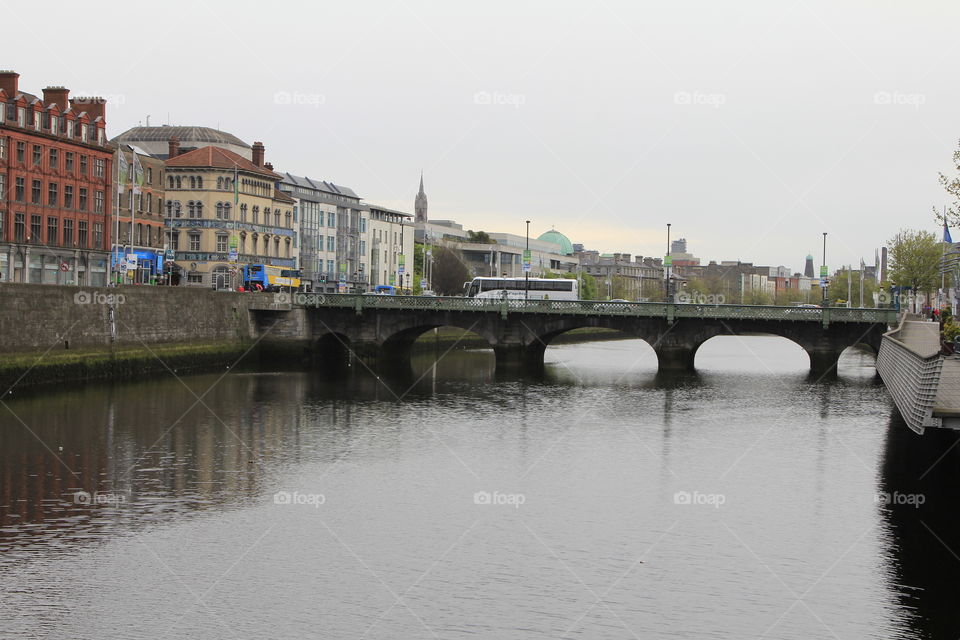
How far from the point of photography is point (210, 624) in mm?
24188

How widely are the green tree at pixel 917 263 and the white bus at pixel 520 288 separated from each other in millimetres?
34067

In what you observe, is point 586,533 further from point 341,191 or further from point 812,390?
point 341,191

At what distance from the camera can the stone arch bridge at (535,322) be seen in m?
85.6

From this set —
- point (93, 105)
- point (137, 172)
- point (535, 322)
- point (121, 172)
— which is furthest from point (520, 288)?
point (93, 105)

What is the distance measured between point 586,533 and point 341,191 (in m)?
125

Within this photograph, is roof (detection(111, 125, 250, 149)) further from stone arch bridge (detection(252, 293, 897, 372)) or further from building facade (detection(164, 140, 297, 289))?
stone arch bridge (detection(252, 293, 897, 372))

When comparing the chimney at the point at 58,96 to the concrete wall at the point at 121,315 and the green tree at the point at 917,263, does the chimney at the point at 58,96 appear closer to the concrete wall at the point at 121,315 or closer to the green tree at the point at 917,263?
the concrete wall at the point at 121,315

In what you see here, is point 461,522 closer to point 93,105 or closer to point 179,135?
point 93,105

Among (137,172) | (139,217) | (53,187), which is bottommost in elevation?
(139,217)

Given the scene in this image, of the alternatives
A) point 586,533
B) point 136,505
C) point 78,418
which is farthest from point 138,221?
point 586,533

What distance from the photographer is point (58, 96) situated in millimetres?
85000

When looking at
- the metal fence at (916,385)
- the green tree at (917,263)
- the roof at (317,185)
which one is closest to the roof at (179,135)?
the roof at (317,185)

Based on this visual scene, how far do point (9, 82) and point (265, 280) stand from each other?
32.6 m

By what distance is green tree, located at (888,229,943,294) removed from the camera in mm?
115062
